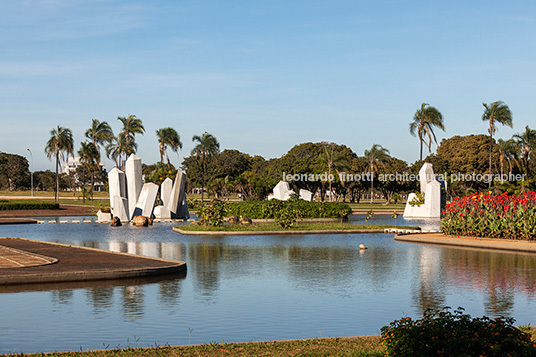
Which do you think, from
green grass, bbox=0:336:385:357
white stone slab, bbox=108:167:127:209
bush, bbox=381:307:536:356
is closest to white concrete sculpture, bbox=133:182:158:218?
white stone slab, bbox=108:167:127:209

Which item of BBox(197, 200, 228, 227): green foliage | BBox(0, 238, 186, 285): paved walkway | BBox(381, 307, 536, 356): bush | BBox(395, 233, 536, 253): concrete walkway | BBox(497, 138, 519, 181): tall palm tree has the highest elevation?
BBox(497, 138, 519, 181): tall palm tree

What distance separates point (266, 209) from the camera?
50031mm

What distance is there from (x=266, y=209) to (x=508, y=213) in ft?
71.5

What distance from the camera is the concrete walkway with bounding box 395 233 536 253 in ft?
91.9

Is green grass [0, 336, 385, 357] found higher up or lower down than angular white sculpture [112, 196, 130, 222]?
lower down

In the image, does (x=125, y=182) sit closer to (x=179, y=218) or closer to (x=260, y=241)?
(x=179, y=218)

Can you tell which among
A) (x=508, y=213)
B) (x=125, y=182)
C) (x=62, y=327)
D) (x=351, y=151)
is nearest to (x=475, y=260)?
(x=508, y=213)

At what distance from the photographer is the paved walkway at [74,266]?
18.1 m

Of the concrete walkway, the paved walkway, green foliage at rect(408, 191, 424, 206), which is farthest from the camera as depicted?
green foliage at rect(408, 191, 424, 206)

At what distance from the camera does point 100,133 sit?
9669 cm

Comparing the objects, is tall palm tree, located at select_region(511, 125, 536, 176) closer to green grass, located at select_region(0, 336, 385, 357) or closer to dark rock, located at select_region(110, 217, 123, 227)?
dark rock, located at select_region(110, 217, 123, 227)

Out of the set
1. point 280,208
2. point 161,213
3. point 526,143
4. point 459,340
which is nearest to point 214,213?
point 280,208

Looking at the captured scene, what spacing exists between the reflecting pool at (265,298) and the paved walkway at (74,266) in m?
0.48

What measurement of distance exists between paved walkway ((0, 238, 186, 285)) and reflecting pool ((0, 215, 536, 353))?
18.8 inches
